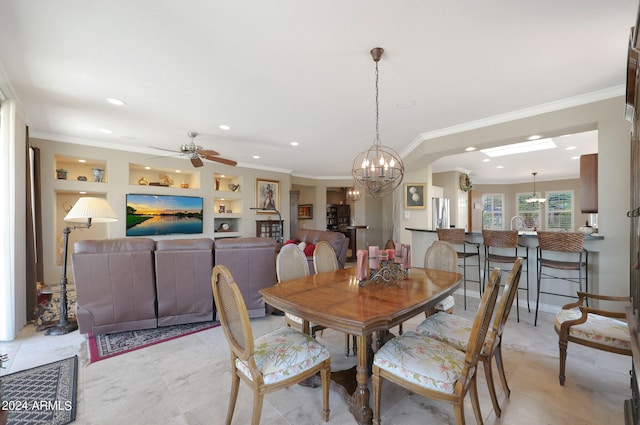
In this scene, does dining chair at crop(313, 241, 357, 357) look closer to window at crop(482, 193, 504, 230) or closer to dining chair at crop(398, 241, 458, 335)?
dining chair at crop(398, 241, 458, 335)

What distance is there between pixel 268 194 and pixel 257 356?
6.12m

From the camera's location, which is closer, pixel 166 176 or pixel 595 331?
pixel 595 331

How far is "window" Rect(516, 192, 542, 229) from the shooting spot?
9453 millimetres

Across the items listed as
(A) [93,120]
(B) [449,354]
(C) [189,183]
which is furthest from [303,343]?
(C) [189,183]

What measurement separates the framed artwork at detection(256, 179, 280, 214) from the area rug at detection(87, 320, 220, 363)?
4.37 metres

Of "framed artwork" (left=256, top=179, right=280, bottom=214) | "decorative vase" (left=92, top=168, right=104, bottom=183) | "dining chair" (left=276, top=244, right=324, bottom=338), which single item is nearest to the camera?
"dining chair" (left=276, top=244, right=324, bottom=338)

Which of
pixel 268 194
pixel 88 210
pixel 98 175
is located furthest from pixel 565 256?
pixel 98 175

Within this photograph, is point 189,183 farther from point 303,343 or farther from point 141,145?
point 303,343

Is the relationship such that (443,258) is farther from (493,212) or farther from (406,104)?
(493,212)

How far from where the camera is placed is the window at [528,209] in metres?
9.45

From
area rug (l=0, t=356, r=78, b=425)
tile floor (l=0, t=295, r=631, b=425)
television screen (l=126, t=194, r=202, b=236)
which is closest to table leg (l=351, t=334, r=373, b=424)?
tile floor (l=0, t=295, r=631, b=425)

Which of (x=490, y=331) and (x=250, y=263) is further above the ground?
(x=250, y=263)

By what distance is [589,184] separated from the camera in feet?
10.3

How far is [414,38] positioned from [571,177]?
9.95 m
